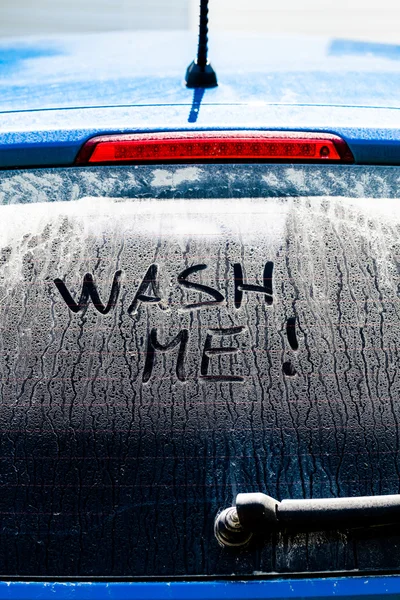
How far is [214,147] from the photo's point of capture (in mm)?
1708

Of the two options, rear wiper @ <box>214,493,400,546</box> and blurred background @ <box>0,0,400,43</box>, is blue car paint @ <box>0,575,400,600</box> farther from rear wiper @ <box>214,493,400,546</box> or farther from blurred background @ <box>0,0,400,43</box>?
blurred background @ <box>0,0,400,43</box>

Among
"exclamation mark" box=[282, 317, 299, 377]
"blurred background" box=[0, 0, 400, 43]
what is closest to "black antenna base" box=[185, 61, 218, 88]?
"exclamation mark" box=[282, 317, 299, 377]

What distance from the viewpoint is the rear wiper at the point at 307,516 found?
4.38 ft

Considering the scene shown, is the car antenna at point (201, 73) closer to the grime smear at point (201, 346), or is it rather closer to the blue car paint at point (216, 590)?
the grime smear at point (201, 346)

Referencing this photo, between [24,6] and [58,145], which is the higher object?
[24,6]

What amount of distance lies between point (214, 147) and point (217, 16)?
757cm

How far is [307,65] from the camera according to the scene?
2391mm

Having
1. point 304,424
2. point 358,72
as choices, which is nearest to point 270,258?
point 304,424

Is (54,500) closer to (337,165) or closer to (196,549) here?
(196,549)

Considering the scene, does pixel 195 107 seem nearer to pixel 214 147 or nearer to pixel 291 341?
pixel 214 147

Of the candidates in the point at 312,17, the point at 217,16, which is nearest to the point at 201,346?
the point at 217,16

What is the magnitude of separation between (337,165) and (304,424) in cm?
57

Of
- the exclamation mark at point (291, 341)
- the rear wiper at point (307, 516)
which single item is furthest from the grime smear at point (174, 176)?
the rear wiper at point (307, 516)

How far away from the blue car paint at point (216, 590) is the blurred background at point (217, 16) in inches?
302
